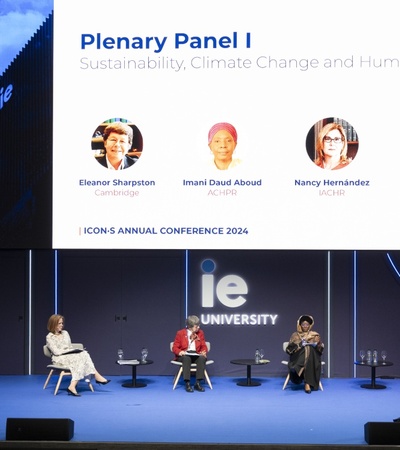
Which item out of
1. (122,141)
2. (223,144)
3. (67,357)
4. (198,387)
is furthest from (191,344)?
(122,141)

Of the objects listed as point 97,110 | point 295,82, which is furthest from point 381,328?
point 97,110

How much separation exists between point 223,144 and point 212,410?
2.76m

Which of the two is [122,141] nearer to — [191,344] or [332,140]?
[332,140]

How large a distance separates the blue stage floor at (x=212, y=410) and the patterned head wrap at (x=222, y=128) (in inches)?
110

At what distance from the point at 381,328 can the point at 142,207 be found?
3.46 m

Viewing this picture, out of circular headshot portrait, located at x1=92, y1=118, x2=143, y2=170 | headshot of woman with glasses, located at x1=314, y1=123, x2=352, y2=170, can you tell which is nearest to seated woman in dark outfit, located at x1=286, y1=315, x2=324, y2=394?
headshot of woman with glasses, located at x1=314, y1=123, x2=352, y2=170

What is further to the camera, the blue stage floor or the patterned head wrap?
the patterned head wrap

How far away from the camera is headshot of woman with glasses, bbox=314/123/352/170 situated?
8.64 m

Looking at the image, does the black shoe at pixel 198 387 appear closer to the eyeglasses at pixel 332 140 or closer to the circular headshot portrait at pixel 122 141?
the circular headshot portrait at pixel 122 141

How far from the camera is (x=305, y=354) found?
9.09m

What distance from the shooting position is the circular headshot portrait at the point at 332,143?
864 centimetres

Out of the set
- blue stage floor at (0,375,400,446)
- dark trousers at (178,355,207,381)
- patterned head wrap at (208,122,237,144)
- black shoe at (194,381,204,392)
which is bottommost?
blue stage floor at (0,375,400,446)

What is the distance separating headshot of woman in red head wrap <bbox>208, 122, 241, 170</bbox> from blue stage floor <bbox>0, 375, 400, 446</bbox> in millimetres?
2499

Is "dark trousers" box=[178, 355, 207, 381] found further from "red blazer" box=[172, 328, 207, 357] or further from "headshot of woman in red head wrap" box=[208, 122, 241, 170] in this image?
"headshot of woman in red head wrap" box=[208, 122, 241, 170]
